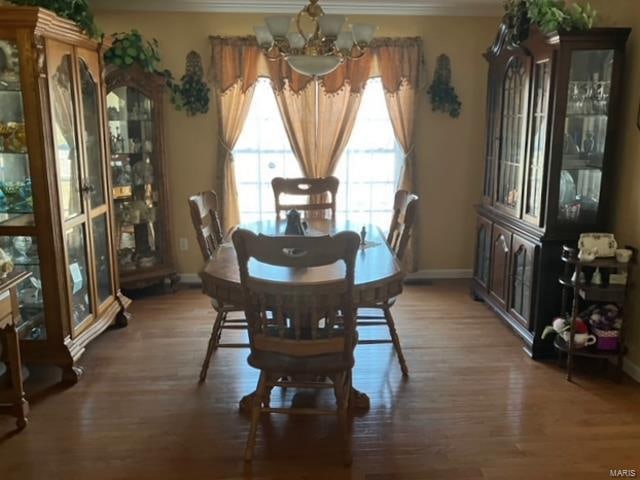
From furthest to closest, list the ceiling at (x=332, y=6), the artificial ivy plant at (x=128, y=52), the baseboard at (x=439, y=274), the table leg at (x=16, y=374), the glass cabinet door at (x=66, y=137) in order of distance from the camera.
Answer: the baseboard at (x=439, y=274) → the ceiling at (x=332, y=6) → the artificial ivy plant at (x=128, y=52) → the glass cabinet door at (x=66, y=137) → the table leg at (x=16, y=374)

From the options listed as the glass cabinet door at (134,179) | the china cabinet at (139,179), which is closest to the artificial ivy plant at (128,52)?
the china cabinet at (139,179)

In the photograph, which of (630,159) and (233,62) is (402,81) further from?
(630,159)

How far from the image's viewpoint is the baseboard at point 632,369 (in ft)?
10.3

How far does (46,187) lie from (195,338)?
1384 mm

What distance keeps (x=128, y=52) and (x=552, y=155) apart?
2.99 meters

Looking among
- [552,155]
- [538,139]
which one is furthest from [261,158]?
[552,155]

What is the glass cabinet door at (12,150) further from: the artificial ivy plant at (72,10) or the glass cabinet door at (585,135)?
the glass cabinet door at (585,135)

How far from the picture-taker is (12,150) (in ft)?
9.77

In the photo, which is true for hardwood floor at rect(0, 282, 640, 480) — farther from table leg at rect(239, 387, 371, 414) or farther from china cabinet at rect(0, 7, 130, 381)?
china cabinet at rect(0, 7, 130, 381)

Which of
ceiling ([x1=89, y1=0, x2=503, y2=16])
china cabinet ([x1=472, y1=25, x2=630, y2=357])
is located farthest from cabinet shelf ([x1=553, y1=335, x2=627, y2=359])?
ceiling ([x1=89, y1=0, x2=503, y2=16])

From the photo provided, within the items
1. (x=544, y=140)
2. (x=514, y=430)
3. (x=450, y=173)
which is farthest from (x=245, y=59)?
(x=514, y=430)

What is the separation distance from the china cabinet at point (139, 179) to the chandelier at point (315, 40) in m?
1.76

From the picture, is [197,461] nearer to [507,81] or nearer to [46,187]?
[46,187]

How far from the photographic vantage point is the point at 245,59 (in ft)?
15.0
